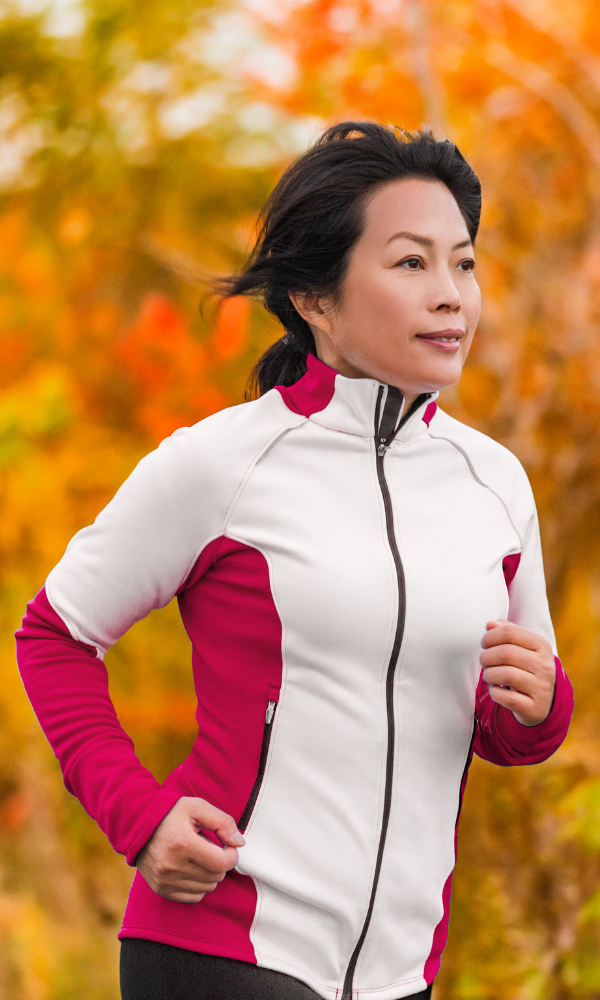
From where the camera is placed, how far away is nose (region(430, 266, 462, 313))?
947 mm

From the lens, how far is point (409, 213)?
963 millimetres

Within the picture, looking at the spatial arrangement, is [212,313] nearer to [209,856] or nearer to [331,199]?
[331,199]

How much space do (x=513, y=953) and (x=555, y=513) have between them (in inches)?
50.2

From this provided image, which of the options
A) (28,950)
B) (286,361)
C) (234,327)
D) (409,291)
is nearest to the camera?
(409,291)

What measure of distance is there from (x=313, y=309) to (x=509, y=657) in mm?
421

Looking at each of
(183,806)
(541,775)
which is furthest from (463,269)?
(541,775)

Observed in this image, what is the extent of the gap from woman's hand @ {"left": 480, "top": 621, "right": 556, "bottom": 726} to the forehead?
40cm

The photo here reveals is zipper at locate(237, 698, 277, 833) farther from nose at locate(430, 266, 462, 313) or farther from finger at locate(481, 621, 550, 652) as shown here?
nose at locate(430, 266, 462, 313)

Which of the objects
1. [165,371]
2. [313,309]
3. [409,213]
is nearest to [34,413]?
[165,371]

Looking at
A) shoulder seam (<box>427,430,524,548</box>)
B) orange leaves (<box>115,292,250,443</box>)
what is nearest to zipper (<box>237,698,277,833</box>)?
shoulder seam (<box>427,430,524,548</box>)

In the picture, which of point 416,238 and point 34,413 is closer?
point 416,238

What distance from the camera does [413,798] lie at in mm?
925

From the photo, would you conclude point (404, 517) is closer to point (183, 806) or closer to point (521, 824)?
point (183, 806)

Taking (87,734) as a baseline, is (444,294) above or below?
above
